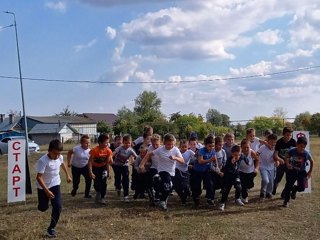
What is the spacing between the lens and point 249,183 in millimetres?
10203

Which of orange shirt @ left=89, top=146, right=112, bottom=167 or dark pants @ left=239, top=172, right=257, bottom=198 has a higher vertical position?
orange shirt @ left=89, top=146, right=112, bottom=167

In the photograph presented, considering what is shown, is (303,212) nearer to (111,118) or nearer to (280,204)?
(280,204)

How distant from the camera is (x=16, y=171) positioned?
10375 mm

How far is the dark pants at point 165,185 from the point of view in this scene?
9.32 metres

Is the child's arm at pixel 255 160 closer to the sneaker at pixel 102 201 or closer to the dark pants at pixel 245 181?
the dark pants at pixel 245 181

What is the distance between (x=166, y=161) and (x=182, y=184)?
77 cm

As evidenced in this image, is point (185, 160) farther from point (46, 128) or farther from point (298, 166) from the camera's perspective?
point (46, 128)

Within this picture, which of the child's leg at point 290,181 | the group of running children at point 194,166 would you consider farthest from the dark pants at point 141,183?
the child's leg at point 290,181

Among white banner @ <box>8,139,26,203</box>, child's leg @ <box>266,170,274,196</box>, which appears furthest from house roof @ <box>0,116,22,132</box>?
child's leg @ <box>266,170,274,196</box>

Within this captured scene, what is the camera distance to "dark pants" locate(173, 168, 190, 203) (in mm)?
9945

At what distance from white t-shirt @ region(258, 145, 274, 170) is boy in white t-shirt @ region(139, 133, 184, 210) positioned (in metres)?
2.28

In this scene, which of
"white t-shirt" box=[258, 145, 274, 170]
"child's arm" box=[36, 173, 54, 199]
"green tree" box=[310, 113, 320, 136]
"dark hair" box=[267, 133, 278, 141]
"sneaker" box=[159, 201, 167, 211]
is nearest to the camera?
"child's arm" box=[36, 173, 54, 199]

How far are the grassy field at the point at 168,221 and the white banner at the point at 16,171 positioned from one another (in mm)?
226

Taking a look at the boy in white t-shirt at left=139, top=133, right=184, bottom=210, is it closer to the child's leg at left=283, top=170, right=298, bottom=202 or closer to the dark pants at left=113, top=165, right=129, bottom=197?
the dark pants at left=113, top=165, right=129, bottom=197
